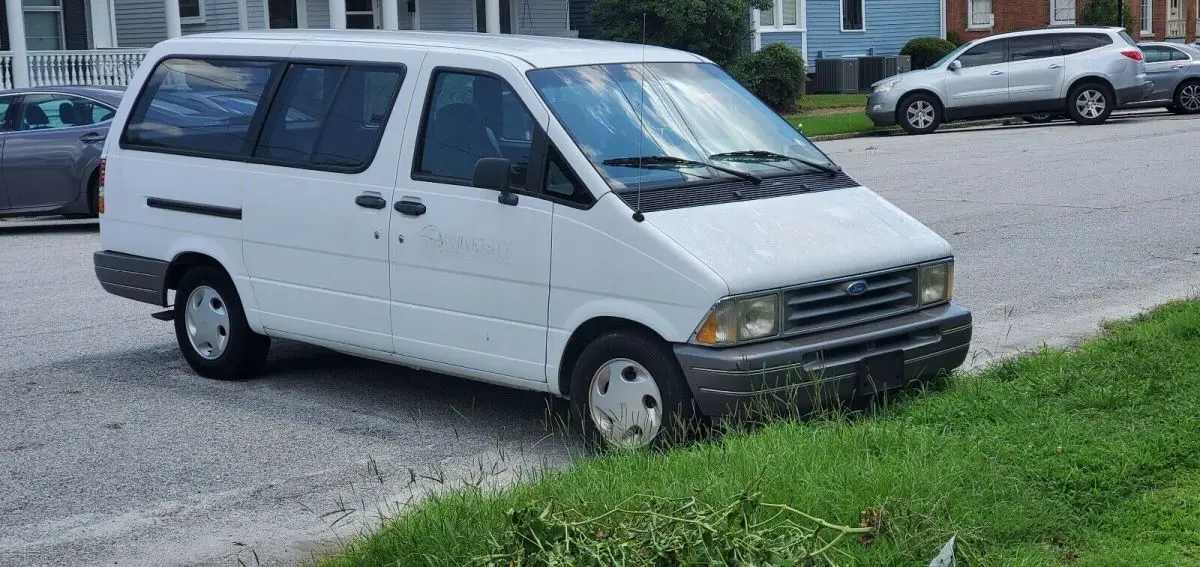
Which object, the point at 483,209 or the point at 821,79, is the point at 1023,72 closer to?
the point at 821,79

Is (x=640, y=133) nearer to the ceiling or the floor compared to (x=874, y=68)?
nearer to the floor

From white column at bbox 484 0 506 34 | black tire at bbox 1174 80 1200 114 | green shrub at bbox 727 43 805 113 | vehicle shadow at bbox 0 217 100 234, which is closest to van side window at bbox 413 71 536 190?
vehicle shadow at bbox 0 217 100 234

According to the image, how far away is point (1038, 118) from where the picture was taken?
29109mm

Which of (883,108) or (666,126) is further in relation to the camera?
(883,108)

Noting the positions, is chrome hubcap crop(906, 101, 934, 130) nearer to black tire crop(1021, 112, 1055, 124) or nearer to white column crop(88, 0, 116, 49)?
black tire crop(1021, 112, 1055, 124)

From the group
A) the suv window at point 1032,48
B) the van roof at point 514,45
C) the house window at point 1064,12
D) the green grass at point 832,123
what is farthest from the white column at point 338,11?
the house window at point 1064,12

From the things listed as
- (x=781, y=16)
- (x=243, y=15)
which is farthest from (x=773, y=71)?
(x=243, y=15)

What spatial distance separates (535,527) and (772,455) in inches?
52.3

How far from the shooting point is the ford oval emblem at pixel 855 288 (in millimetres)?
6203

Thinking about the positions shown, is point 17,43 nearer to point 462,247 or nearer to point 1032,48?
point 1032,48

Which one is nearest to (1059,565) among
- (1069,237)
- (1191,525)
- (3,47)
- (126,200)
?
(1191,525)

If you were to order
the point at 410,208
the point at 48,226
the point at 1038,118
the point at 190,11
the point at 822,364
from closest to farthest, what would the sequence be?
1. the point at 822,364
2. the point at 410,208
3. the point at 48,226
4. the point at 1038,118
5. the point at 190,11

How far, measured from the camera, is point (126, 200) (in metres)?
8.43

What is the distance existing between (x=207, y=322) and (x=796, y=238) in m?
3.69
